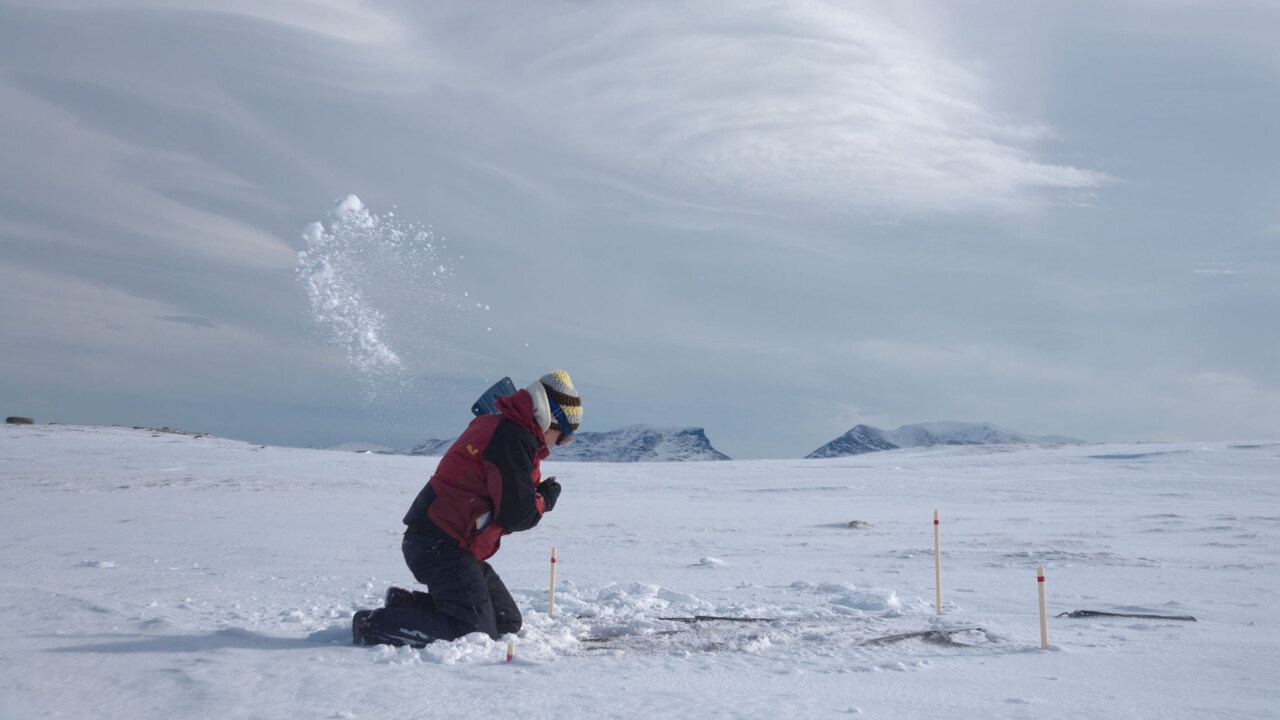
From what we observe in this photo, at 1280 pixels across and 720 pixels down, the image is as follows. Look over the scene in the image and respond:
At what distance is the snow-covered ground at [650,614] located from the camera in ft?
11.7

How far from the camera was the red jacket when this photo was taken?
455cm

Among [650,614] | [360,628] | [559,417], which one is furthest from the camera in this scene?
[650,614]

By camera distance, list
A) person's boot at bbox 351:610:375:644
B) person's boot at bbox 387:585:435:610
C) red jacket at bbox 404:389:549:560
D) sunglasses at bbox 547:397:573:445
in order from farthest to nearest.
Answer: sunglasses at bbox 547:397:573:445 < person's boot at bbox 387:585:435:610 < red jacket at bbox 404:389:549:560 < person's boot at bbox 351:610:375:644

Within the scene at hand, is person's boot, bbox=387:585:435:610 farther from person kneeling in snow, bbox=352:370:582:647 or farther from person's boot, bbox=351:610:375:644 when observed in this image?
person's boot, bbox=351:610:375:644

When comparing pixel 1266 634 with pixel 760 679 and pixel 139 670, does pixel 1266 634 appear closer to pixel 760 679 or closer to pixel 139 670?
pixel 760 679

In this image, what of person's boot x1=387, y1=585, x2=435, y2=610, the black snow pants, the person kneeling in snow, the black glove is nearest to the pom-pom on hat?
the person kneeling in snow

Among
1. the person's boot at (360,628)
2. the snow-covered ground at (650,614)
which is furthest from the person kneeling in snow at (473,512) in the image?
the snow-covered ground at (650,614)

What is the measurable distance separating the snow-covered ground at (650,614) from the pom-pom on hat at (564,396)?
1.31 m

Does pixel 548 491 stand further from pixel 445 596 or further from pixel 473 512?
pixel 445 596

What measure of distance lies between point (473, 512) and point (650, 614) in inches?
71.0

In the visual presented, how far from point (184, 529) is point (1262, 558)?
46.9ft

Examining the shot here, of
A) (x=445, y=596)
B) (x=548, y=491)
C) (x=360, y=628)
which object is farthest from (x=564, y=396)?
(x=360, y=628)

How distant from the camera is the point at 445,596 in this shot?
4.70 meters

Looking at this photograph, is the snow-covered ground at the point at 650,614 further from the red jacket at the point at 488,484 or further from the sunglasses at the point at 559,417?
the sunglasses at the point at 559,417
